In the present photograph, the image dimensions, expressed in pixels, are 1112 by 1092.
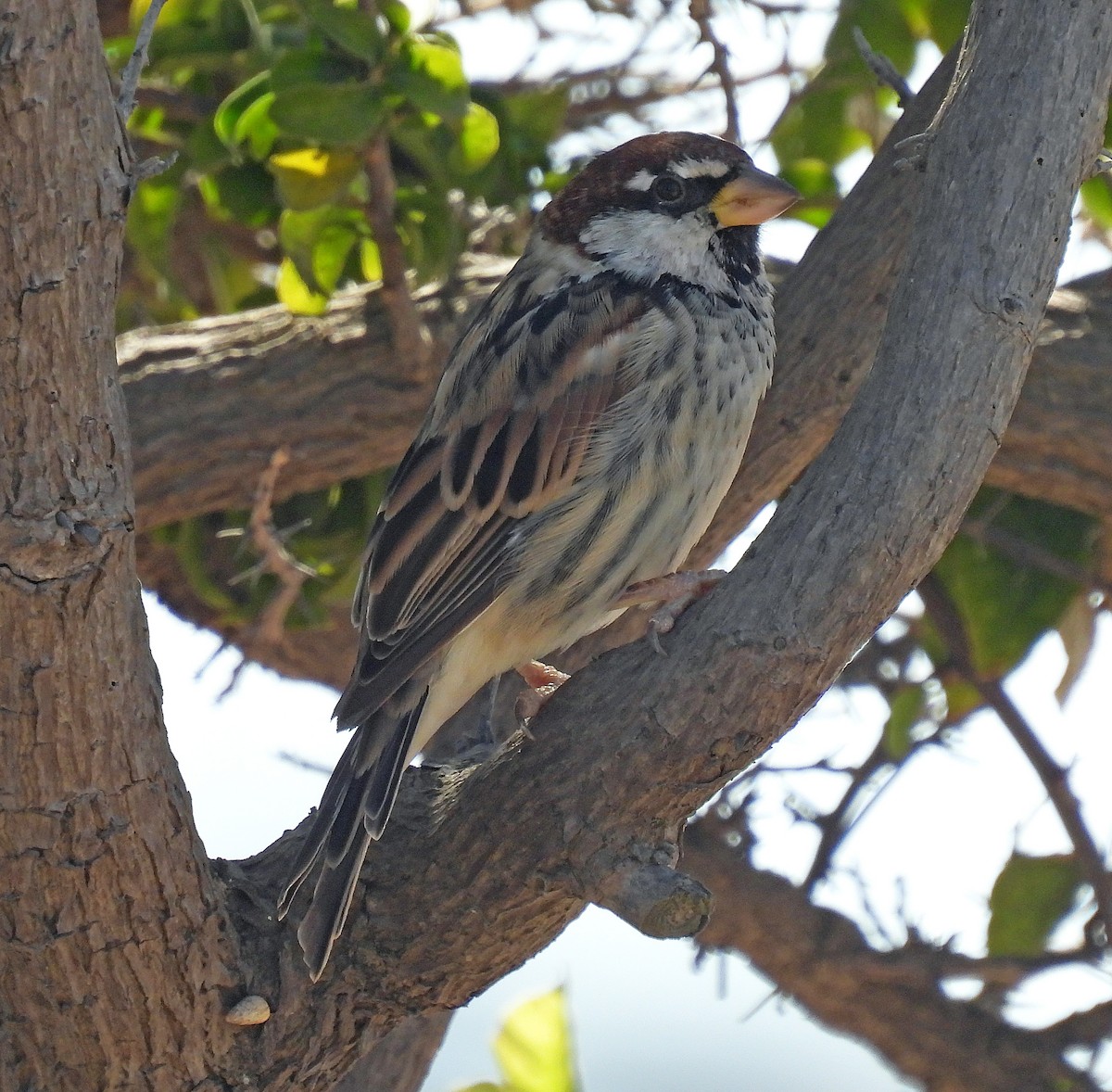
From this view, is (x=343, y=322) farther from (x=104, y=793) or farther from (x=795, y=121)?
(x=104, y=793)

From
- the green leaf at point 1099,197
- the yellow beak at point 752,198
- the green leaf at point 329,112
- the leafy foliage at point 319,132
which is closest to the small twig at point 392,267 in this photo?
the leafy foliage at point 319,132

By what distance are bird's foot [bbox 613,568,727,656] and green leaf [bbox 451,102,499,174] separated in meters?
1.14

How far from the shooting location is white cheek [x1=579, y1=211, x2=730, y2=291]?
3.29 meters

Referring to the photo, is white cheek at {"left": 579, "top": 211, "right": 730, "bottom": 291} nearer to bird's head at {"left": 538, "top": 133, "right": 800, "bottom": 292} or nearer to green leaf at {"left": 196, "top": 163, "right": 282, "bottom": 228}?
bird's head at {"left": 538, "top": 133, "right": 800, "bottom": 292}

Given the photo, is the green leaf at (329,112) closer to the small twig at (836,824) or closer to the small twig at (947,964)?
the small twig at (836,824)

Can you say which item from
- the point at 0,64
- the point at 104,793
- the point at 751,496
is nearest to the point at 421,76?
the point at 751,496

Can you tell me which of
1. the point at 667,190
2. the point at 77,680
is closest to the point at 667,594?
the point at 667,190

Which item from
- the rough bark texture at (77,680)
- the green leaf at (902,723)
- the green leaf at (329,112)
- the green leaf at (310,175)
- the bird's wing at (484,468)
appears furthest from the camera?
the green leaf at (902,723)

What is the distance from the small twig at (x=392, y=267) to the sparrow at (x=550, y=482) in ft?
1.81

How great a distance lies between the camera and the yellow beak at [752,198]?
3291 mm

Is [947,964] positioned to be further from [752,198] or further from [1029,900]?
[752,198]

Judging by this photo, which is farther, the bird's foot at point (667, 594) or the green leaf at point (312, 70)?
the green leaf at point (312, 70)

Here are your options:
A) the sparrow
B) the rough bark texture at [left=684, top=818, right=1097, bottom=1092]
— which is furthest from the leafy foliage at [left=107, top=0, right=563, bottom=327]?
the rough bark texture at [left=684, top=818, right=1097, bottom=1092]

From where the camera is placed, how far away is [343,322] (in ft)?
13.1
